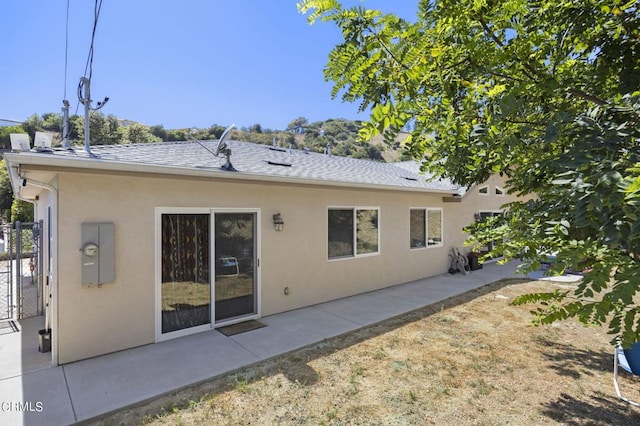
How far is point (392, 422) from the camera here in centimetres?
388

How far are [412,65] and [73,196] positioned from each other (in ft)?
18.8

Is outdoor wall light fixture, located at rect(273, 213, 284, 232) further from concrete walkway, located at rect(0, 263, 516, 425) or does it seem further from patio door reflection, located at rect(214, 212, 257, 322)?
concrete walkway, located at rect(0, 263, 516, 425)

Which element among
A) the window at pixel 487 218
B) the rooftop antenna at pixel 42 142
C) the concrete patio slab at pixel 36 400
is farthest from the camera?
the rooftop antenna at pixel 42 142

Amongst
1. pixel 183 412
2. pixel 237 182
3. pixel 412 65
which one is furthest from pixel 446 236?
pixel 412 65

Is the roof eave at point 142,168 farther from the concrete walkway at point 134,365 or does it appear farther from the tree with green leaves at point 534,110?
the tree with green leaves at point 534,110

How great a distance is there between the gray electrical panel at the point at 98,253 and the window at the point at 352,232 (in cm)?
500

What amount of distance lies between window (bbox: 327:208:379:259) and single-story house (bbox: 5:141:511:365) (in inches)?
1.5

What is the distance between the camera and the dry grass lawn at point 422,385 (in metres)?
3.98

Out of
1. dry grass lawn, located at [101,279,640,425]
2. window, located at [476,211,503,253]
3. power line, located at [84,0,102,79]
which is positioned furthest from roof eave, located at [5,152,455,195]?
window, located at [476,211,503,253]

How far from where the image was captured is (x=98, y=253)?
5.36 metres

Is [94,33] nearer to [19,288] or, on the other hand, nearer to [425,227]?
[19,288]

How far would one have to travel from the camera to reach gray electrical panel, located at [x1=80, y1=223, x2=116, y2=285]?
17.4 feet

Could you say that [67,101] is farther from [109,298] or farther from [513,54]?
[513,54]
